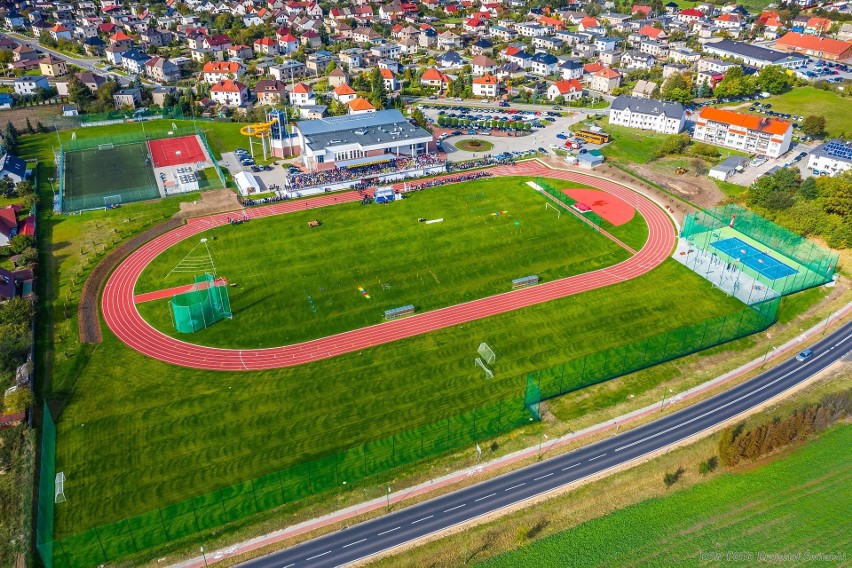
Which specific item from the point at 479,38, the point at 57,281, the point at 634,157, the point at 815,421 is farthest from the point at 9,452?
the point at 479,38

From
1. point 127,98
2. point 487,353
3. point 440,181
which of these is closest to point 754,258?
point 487,353

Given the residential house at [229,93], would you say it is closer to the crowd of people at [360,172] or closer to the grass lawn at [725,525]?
the crowd of people at [360,172]

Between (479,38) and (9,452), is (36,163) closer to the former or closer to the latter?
(9,452)

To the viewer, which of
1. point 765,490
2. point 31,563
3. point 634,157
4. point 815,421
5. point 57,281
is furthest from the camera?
point 634,157

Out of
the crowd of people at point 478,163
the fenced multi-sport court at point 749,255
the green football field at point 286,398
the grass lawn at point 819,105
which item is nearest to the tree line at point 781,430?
the green football field at point 286,398

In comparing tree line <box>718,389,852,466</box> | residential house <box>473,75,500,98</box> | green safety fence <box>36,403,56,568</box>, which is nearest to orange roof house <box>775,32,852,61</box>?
residential house <box>473,75,500,98</box>

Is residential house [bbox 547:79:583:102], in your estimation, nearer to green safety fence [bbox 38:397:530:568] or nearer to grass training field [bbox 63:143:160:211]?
grass training field [bbox 63:143:160:211]
